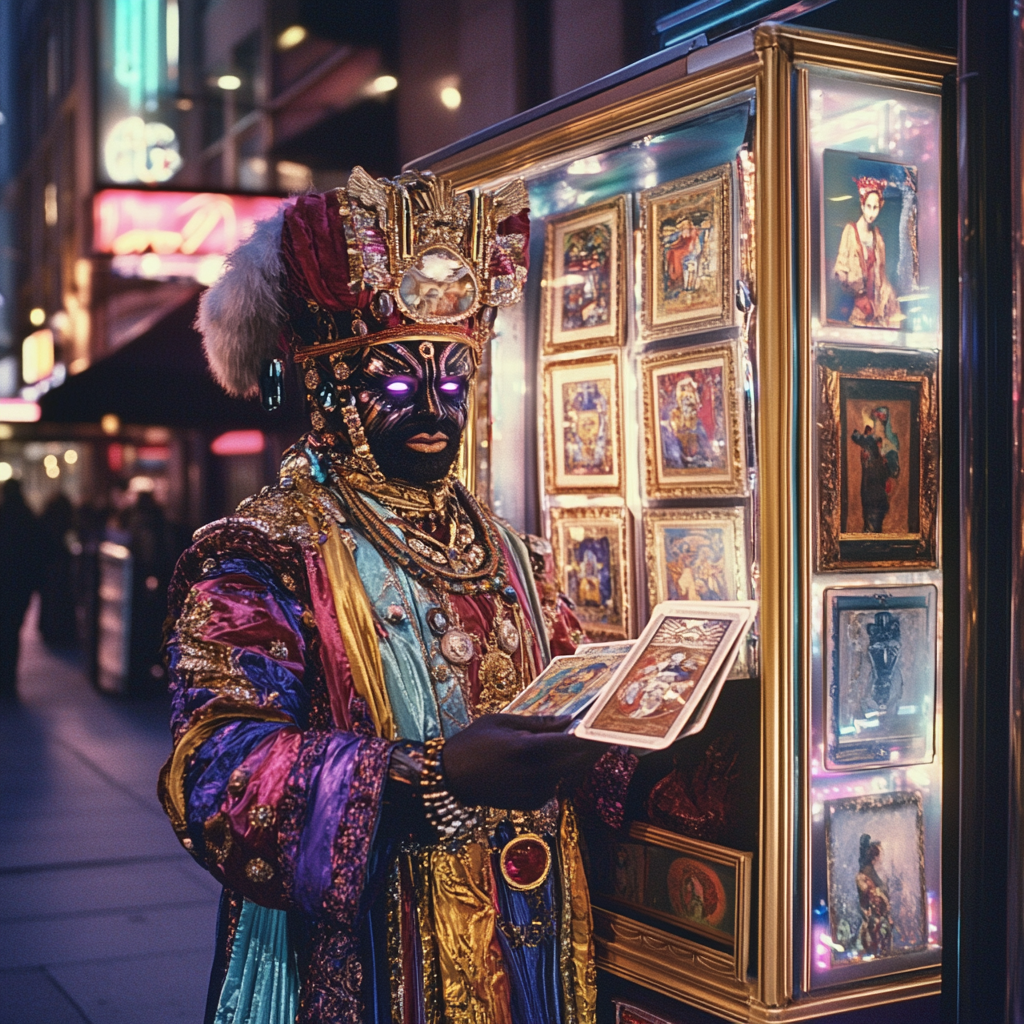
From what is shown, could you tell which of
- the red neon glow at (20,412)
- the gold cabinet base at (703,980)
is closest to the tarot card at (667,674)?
the gold cabinet base at (703,980)

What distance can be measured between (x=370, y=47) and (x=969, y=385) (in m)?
7.70

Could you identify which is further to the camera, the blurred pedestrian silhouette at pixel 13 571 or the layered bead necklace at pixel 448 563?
the blurred pedestrian silhouette at pixel 13 571

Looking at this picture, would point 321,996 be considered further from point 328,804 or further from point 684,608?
point 684,608

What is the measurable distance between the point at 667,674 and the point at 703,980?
0.82 meters

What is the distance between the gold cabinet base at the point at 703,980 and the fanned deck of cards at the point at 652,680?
70 cm

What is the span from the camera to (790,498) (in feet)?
7.30

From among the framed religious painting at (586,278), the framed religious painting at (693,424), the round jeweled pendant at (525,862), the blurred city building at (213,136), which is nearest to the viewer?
the round jeweled pendant at (525,862)

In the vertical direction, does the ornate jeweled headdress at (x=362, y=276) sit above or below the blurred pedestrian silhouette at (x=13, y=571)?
above

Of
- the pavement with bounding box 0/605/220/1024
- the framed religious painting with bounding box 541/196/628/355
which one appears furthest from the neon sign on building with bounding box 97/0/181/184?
the framed religious painting with bounding box 541/196/628/355

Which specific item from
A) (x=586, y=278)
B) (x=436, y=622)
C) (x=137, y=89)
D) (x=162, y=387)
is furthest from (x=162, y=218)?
(x=436, y=622)

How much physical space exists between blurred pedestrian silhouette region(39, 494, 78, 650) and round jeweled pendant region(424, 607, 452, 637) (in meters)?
13.4

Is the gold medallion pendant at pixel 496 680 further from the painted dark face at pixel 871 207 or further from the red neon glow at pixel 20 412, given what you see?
the red neon glow at pixel 20 412

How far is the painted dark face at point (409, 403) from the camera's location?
7.06 ft

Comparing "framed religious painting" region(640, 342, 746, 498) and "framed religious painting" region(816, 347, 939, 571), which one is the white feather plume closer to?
"framed religious painting" region(640, 342, 746, 498)
